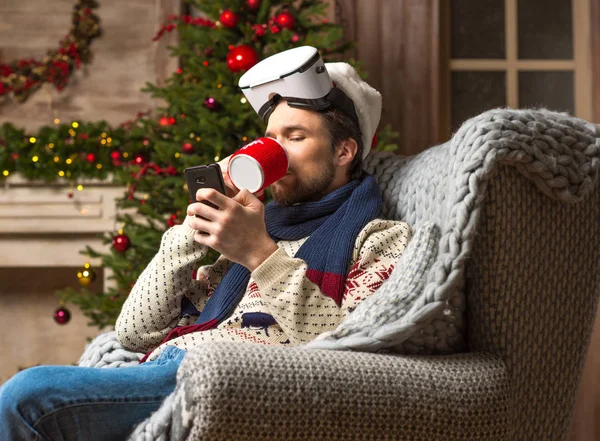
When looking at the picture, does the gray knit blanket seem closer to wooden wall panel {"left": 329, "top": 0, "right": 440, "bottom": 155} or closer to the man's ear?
the man's ear

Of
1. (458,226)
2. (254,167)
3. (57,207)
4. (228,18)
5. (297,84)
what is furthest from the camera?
(57,207)

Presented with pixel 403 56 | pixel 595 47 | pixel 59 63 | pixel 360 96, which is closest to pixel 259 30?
pixel 403 56

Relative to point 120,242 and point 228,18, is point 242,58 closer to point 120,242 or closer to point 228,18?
point 228,18

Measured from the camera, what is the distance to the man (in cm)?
101

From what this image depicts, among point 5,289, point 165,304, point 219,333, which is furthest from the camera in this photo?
point 5,289

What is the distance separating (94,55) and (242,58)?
3.95ft

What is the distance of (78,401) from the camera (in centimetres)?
99

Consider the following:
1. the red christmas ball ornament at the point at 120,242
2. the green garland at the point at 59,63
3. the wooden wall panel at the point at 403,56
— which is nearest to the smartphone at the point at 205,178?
the red christmas ball ornament at the point at 120,242

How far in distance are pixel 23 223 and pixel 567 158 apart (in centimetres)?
265

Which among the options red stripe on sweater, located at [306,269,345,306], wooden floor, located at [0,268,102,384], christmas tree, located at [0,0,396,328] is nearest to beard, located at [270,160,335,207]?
red stripe on sweater, located at [306,269,345,306]

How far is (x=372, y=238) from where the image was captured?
1.40 metres

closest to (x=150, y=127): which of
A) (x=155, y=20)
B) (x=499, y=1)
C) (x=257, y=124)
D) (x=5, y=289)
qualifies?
(x=257, y=124)

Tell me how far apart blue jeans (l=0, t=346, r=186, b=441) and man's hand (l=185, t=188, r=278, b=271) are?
285 millimetres

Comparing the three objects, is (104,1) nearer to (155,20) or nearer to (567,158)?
(155,20)
